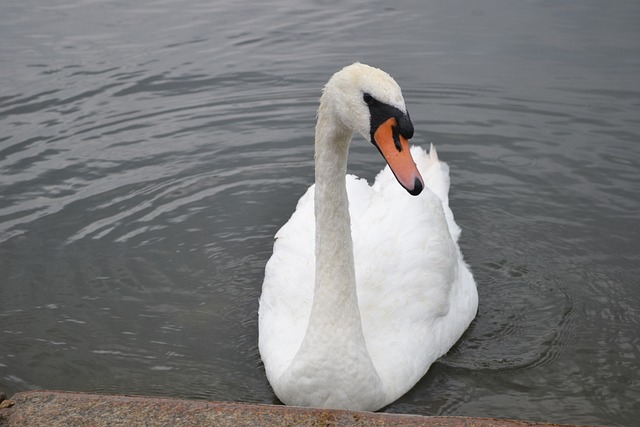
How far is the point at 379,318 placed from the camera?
6285mm

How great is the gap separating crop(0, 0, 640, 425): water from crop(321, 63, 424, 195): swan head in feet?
6.10

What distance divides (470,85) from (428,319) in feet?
19.5

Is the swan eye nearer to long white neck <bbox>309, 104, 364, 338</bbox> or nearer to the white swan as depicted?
the white swan

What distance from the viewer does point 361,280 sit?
258 inches

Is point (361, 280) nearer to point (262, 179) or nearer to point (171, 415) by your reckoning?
point (171, 415)

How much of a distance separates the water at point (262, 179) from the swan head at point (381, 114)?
6.10ft

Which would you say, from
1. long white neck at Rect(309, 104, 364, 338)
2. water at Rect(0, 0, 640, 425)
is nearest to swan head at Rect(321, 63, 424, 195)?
long white neck at Rect(309, 104, 364, 338)

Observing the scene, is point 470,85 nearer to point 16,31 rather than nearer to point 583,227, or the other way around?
point 583,227

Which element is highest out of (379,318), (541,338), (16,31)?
(16,31)

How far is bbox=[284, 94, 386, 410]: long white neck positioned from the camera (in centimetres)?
566

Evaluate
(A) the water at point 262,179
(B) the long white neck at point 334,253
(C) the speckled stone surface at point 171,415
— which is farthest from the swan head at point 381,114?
(A) the water at point 262,179

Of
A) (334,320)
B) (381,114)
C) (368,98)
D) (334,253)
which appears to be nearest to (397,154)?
(381,114)

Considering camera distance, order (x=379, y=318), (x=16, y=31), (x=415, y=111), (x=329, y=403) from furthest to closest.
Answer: (x=16, y=31)
(x=415, y=111)
(x=379, y=318)
(x=329, y=403)

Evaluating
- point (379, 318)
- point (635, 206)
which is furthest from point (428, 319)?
point (635, 206)
